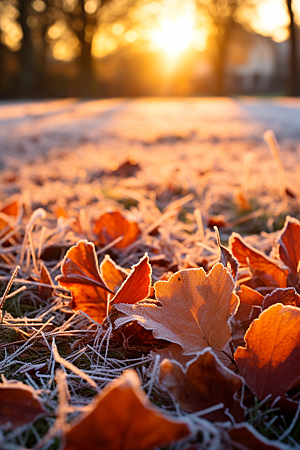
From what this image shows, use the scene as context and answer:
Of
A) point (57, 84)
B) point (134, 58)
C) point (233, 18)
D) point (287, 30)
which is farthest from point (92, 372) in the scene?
point (134, 58)

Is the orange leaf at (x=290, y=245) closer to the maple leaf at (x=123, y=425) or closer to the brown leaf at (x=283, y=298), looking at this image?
the brown leaf at (x=283, y=298)

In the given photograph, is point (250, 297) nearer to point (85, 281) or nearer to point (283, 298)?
point (283, 298)

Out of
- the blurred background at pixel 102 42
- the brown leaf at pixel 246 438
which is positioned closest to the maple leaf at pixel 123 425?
the brown leaf at pixel 246 438

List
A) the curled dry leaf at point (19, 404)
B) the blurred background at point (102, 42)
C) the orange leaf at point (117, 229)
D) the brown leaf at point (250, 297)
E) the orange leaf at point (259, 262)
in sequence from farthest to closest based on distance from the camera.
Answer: the blurred background at point (102, 42)
the orange leaf at point (117, 229)
the orange leaf at point (259, 262)
the brown leaf at point (250, 297)
the curled dry leaf at point (19, 404)

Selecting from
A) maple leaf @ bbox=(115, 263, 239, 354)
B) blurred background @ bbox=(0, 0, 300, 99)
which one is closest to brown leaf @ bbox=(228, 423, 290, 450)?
maple leaf @ bbox=(115, 263, 239, 354)

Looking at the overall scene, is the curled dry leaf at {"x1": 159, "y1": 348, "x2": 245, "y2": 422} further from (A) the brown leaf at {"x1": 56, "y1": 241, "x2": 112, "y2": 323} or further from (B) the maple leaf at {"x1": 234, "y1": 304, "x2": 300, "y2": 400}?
(A) the brown leaf at {"x1": 56, "y1": 241, "x2": 112, "y2": 323}

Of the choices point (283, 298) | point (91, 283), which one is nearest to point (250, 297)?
point (283, 298)
